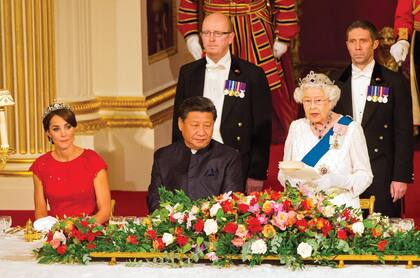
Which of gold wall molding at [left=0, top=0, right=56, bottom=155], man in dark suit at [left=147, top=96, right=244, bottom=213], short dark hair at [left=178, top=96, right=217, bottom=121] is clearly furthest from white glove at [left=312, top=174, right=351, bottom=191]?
gold wall molding at [left=0, top=0, right=56, bottom=155]

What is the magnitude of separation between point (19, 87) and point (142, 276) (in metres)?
3.95

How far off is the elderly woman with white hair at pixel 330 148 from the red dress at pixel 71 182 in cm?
94

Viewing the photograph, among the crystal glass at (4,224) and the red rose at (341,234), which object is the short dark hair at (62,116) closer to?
the crystal glass at (4,224)

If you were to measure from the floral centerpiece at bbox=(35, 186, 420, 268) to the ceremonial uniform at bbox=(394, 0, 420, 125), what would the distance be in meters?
3.62

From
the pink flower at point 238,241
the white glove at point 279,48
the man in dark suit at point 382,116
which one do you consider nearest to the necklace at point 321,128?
the man in dark suit at point 382,116

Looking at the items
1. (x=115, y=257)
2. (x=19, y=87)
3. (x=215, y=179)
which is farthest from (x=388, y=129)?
(x=19, y=87)

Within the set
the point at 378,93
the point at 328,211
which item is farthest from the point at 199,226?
the point at 378,93

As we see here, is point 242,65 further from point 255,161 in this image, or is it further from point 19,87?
point 19,87

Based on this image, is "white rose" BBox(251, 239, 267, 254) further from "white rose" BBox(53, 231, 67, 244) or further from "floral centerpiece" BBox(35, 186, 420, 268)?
"white rose" BBox(53, 231, 67, 244)

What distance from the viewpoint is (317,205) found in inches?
191

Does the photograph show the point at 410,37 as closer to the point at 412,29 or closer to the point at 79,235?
the point at 412,29

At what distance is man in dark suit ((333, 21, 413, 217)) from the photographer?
648cm

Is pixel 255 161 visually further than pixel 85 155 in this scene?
Yes

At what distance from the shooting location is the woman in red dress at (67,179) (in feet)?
20.1
